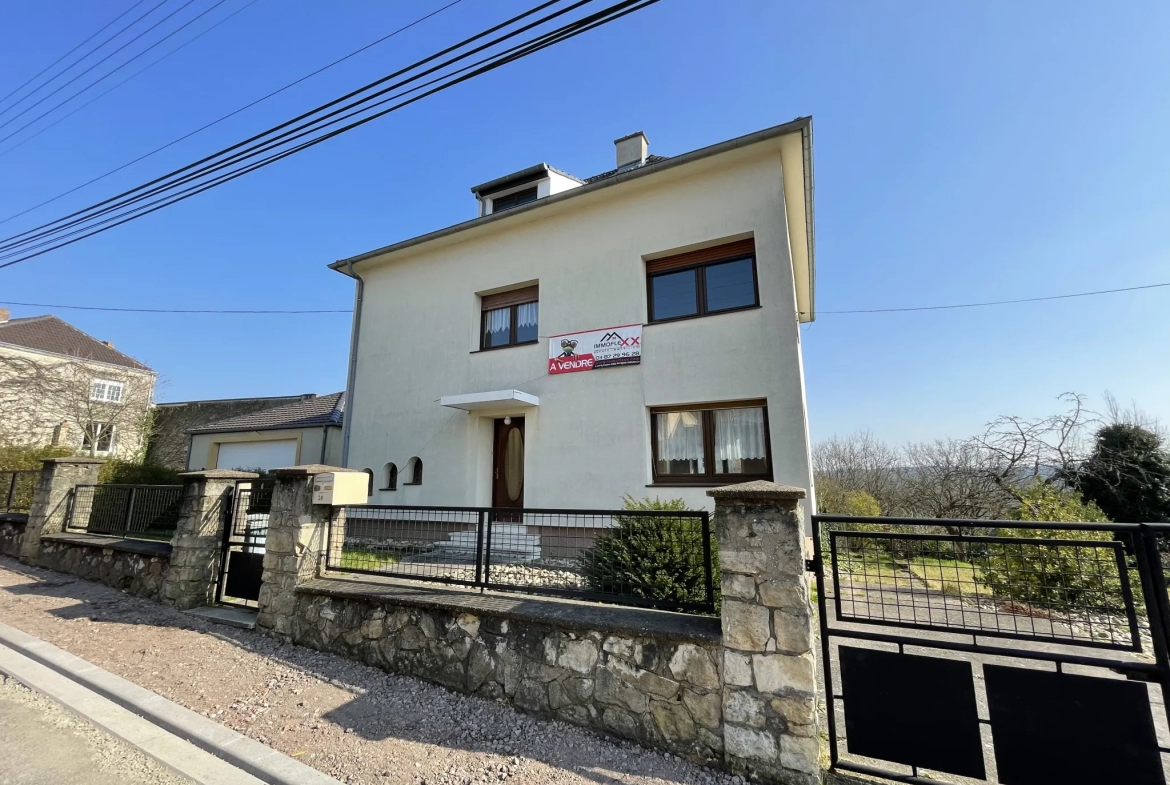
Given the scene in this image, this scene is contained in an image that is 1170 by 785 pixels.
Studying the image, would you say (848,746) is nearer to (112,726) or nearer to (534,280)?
(112,726)

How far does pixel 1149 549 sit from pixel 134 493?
33.1ft

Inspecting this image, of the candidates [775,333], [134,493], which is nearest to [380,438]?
[134,493]

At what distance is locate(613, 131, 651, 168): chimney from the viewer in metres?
11.1

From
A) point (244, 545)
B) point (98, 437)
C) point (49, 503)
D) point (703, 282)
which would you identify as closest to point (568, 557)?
point (244, 545)

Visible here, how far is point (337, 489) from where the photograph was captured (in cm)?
455

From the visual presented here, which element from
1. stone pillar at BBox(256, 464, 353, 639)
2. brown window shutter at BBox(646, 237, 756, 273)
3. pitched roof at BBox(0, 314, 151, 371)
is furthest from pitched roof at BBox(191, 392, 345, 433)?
pitched roof at BBox(0, 314, 151, 371)

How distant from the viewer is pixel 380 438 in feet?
32.9

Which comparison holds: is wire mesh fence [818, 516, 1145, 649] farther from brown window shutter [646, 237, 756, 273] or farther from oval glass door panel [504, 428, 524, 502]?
oval glass door panel [504, 428, 524, 502]

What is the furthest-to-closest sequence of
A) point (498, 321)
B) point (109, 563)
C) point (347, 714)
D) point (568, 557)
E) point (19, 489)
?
point (498, 321), point (19, 489), point (109, 563), point (568, 557), point (347, 714)

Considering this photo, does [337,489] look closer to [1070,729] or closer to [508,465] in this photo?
[508,465]

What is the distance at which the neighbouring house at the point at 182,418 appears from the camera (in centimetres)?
1770

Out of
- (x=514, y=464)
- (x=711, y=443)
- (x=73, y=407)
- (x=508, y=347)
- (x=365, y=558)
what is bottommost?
(x=365, y=558)

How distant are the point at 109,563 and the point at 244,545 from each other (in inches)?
108

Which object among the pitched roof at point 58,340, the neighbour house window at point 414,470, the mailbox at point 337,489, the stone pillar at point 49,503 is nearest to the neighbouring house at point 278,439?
the neighbour house window at point 414,470
